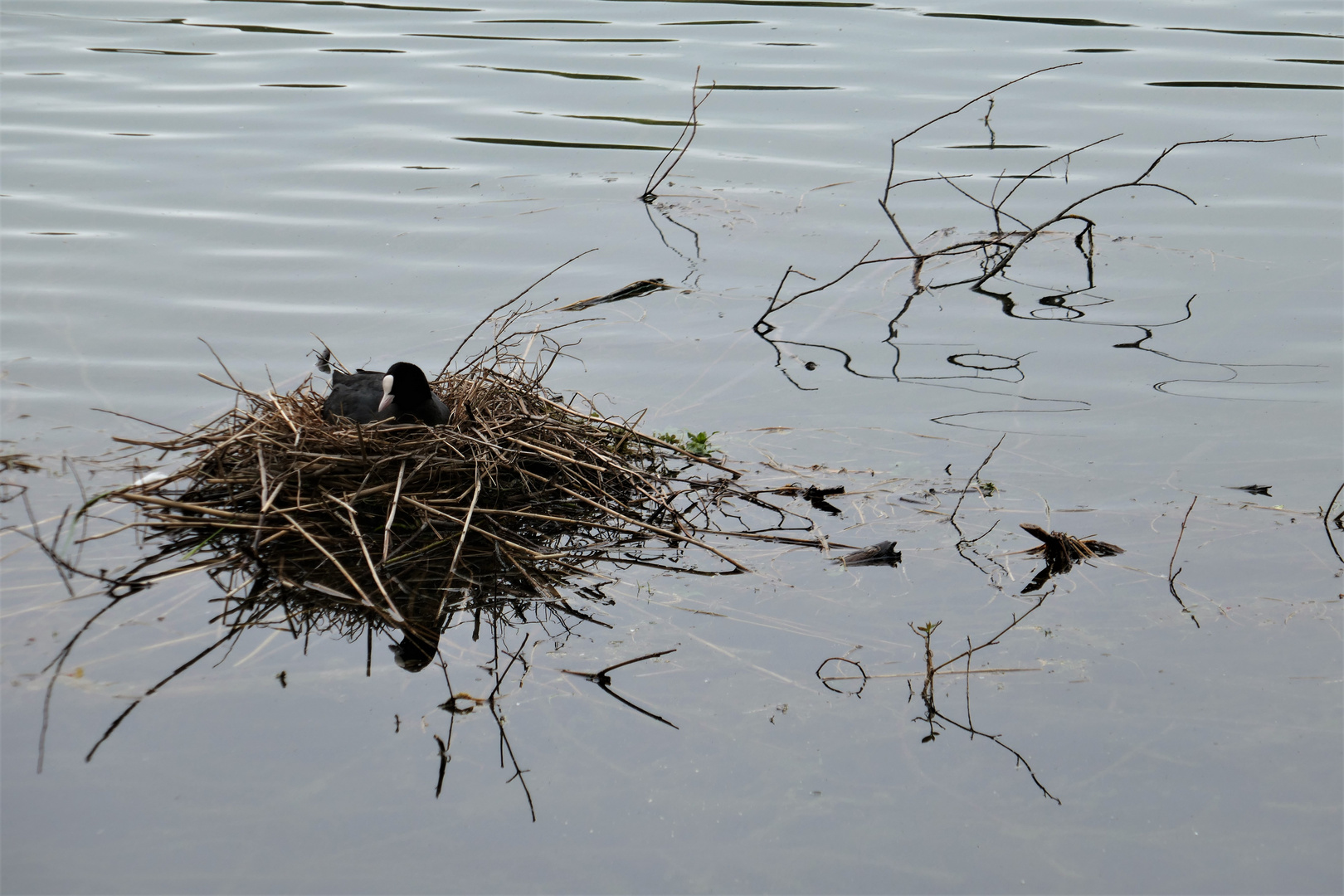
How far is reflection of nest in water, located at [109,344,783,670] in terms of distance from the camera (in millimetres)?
4184

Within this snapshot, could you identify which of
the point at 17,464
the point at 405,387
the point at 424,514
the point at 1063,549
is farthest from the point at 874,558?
the point at 17,464

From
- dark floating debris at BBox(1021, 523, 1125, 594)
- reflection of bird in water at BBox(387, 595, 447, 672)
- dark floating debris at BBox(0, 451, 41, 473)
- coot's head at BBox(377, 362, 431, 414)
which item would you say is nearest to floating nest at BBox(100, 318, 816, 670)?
reflection of bird in water at BBox(387, 595, 447, 672)

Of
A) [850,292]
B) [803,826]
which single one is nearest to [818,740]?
[803,826]

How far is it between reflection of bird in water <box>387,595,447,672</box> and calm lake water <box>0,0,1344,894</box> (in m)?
0.07

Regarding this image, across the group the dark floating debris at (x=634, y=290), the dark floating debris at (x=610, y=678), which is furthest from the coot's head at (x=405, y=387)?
the dark floating debris at (x=634, y=290)

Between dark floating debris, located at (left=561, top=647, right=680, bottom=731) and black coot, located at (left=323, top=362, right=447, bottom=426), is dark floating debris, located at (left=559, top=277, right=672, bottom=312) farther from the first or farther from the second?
dark floating debris, located at (left=561, top=647, right=680, bottom=731)

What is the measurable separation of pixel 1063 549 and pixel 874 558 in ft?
2.42

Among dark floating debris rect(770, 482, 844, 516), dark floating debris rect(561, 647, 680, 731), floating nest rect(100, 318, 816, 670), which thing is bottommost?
dark floating debris rect(561, 647, 680, 731)

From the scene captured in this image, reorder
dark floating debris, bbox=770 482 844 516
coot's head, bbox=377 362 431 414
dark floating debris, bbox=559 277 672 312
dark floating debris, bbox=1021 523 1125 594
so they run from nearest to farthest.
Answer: dark floating debris, bbox=1021 523 1125 594, coot's head, bbox=377 362 431 414, dark floating debris, bbox=770 482 844 516, dark floating debris, bbox=559 277 672 312

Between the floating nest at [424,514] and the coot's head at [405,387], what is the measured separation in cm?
12

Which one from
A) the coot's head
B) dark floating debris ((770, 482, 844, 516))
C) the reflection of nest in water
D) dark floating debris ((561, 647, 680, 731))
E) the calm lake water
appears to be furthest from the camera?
dark floating debris ((770, 482, 844, 516))

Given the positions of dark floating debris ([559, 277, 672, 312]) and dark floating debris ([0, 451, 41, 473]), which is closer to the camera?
dark floating debris ([0, 451, 41, 473])

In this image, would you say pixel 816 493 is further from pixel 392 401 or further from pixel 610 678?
pixel 392 401

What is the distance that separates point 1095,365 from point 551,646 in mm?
3780
